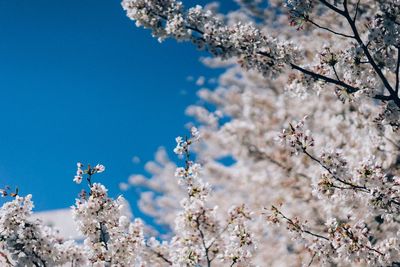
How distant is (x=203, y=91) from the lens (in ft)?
61.0

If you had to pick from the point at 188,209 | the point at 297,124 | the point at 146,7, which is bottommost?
the point at 188,209

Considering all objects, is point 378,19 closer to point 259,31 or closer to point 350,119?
point 259,31

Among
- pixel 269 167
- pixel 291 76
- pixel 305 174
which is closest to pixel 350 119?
pixel 305 174

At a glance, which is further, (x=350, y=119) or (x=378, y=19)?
(x=350, y=119)

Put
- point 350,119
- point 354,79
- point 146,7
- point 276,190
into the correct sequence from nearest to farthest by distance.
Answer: point 354,79 < point 146,7 < point 350,119 < point 276,190

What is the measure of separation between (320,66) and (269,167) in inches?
316

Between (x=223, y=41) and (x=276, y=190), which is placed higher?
(x=276, y=190)

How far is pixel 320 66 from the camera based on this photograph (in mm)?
6637

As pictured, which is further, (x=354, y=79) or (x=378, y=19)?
(x=354, y=79)

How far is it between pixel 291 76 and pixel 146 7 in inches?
98.8

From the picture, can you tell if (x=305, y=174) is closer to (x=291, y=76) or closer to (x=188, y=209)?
(x=291, y=76)

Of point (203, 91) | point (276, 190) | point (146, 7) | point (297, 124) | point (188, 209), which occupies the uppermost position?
point (203, 91)

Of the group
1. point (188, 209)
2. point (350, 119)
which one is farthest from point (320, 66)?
point (350, 119)

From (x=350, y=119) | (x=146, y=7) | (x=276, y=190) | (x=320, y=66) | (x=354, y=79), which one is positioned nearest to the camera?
(x=354, y=79)
